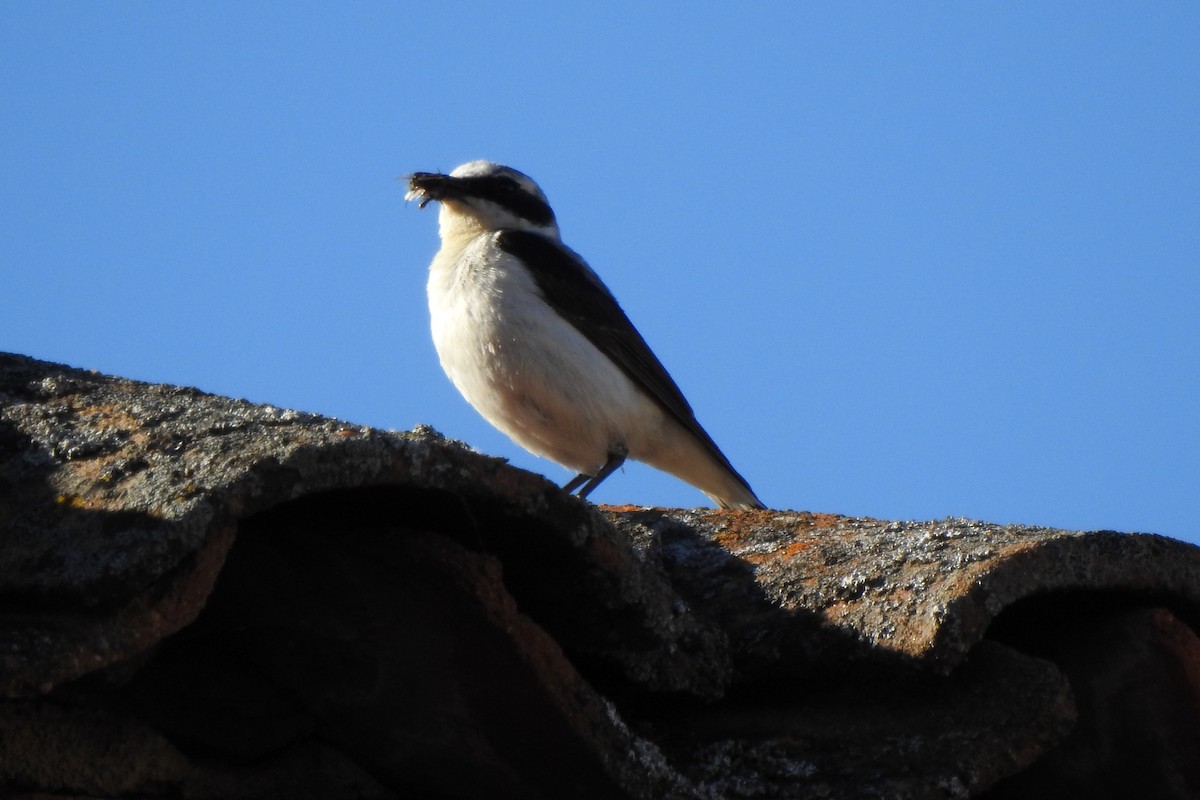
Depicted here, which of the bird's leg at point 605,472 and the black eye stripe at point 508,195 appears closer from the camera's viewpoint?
the bird's leg at point 605,472

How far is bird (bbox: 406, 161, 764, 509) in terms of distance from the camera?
22.7 ft

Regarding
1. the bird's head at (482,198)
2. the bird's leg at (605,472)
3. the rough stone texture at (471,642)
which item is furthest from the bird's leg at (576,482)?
the rough stone texture at (471,642)

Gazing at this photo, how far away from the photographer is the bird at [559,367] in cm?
Result: 693

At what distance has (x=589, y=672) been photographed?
3369 mm

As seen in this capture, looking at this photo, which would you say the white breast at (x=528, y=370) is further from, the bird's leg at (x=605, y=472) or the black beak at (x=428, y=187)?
the black beak at (x=428, y=187)

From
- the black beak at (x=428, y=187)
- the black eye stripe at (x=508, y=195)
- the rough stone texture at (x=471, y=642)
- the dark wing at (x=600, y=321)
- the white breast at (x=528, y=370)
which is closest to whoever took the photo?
the rough stone texture at (x=471, y=642)

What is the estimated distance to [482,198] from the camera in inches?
339

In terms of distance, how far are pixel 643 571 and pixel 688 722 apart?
1.20ft

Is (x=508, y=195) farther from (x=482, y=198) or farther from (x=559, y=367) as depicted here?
(x=559, y=367)

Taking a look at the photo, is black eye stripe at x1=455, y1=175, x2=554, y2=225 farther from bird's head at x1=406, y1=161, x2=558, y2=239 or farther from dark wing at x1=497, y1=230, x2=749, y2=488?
dark wing at x1=497, y1=230, x2=749, y2=488

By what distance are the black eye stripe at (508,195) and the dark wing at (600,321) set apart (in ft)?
2.60

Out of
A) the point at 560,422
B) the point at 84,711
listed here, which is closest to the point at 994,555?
the point at 84,711

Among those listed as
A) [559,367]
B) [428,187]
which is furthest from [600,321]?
[428,187]

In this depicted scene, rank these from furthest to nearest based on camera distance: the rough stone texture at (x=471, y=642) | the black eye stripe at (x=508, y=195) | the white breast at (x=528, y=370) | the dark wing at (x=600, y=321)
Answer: the black eye stripe at (x=508, y=195)
the dark wing at (x=600, y=321)
the white breast at (x=528, y=370)
the rough stone texture at (x=471, y=642)
